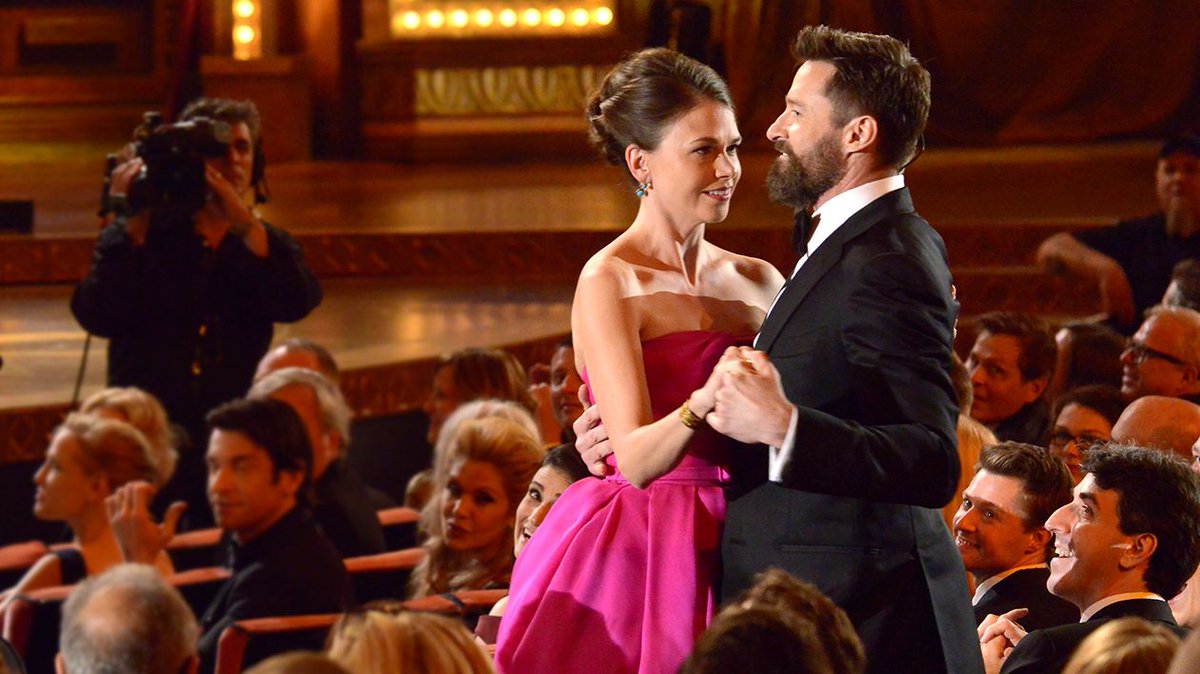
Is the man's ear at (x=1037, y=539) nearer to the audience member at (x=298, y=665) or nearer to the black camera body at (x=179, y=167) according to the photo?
the audience member at (x=298, y=665)

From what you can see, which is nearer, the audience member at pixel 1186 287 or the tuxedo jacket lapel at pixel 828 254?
the tuxedo jacket lapel at pixel 828 254

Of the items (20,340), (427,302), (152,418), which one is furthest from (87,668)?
(427,302)

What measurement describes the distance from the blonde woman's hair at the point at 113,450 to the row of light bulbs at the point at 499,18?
738 centimetres

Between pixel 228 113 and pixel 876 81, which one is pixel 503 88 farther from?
pixel 876 81

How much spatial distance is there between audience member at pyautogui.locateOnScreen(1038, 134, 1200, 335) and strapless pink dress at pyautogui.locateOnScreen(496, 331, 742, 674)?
3491mm

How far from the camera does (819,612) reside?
1796 millimetres

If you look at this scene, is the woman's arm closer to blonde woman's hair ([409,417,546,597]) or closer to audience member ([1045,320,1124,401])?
blonde woman's hair ([409,417,546,597])

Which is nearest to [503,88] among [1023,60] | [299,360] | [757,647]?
[1023,60]

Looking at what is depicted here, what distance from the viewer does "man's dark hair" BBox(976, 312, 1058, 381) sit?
4.12 metres

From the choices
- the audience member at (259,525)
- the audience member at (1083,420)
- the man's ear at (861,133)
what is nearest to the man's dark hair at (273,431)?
the audience member at (259,525)

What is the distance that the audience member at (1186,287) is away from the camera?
15.4 feet

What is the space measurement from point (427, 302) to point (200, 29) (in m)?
4.52

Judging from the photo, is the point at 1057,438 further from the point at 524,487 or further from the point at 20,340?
the point at 20,340

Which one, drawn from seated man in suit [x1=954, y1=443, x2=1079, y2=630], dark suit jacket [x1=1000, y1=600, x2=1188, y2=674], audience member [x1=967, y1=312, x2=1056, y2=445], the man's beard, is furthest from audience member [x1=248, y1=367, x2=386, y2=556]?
the man's beard
